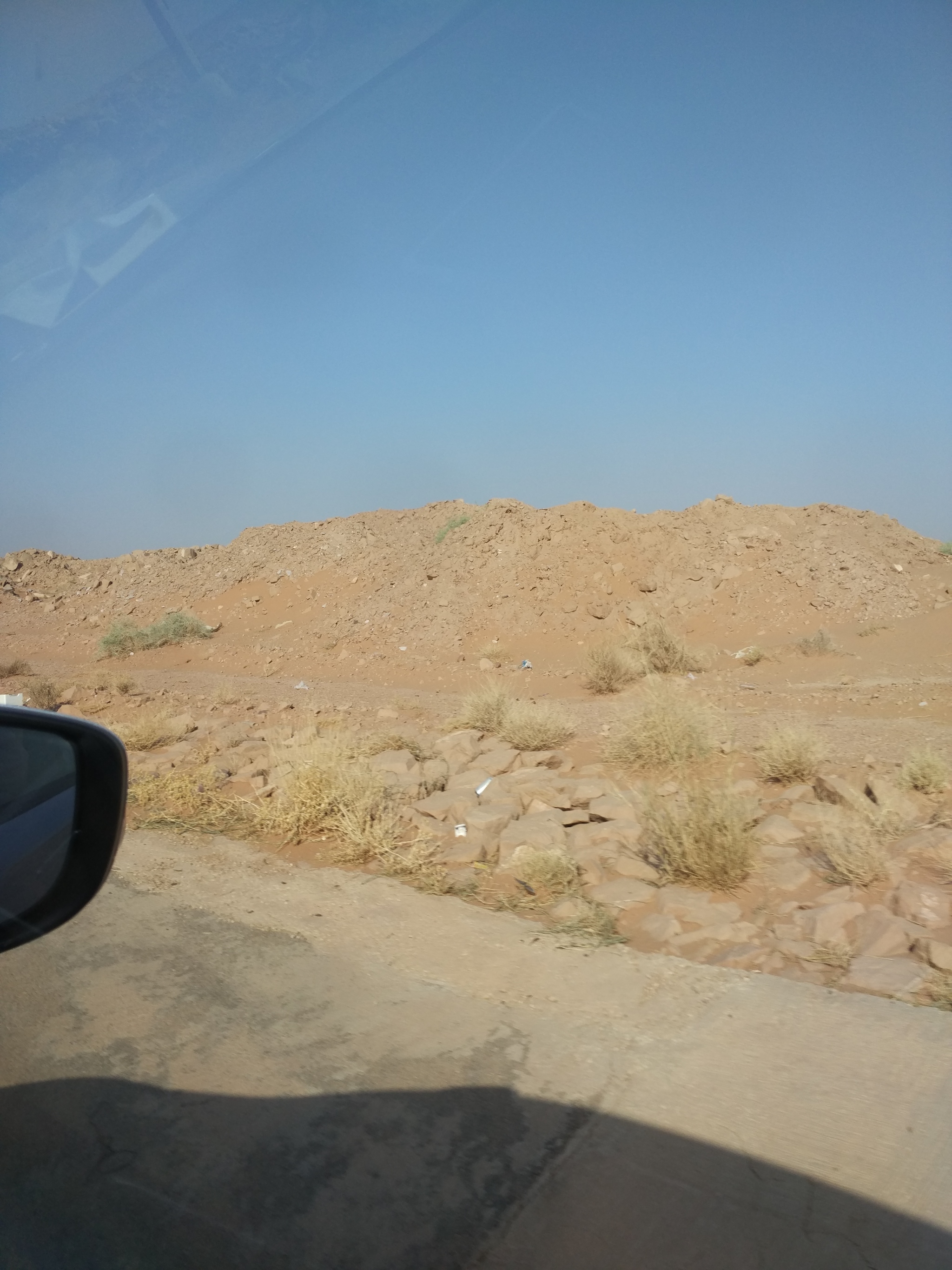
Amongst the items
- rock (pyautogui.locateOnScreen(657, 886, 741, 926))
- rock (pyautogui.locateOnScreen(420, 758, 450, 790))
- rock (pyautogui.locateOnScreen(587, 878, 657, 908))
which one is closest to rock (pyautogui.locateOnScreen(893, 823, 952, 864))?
rock (pyautogui.locateOnScreen(657, 886, 741, 926))

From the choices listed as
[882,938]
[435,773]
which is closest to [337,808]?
[435,773]

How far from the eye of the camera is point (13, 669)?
23.4 m

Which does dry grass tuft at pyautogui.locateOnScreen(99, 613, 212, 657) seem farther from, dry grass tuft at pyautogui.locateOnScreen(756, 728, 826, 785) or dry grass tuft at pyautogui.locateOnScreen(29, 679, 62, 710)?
dry grass tuft at pyautogui.locateOnScreen(756, 728, 826, 785)

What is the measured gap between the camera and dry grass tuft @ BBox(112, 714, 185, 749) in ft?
39.3

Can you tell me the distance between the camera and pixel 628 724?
10.5 meters

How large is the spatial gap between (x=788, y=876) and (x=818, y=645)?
570 inches

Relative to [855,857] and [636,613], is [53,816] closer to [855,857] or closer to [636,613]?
[855,857]

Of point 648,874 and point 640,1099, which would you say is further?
point 648,874

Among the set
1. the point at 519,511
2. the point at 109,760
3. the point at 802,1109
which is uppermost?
the point at 519,511

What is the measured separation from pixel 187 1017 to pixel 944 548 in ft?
90.5

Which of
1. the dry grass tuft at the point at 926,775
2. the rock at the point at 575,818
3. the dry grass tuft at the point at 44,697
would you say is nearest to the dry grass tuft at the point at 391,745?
the rock at the point at 575,818

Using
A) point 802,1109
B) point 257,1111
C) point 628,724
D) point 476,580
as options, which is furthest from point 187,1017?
point 476,580

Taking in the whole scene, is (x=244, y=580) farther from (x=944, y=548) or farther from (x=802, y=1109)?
(x=802, y=1109)

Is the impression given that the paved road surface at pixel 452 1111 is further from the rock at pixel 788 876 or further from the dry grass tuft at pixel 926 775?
the dry grass tuft at pixel 926 775
